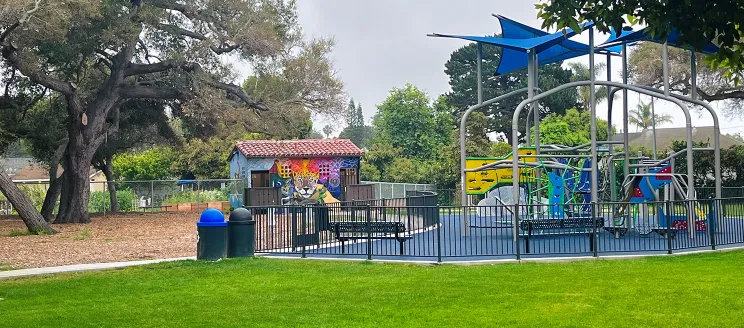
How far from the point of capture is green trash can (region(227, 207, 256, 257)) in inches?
653

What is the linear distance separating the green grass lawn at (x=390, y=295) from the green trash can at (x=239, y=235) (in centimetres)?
114

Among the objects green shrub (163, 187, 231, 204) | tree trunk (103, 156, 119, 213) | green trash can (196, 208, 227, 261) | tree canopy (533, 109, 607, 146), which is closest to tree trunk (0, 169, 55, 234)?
tree trunk (103, 156, 119, 213)

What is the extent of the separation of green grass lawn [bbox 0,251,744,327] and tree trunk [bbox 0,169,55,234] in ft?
42.8

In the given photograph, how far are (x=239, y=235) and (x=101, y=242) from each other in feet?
29.0

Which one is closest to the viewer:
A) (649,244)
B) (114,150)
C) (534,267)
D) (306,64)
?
(534,267)

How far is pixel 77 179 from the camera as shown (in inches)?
1405

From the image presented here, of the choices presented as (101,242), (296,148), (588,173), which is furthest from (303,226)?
(296,148)

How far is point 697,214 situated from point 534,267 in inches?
252

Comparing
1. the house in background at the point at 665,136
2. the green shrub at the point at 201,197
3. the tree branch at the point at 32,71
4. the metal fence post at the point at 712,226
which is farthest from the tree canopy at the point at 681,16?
the house in background at the point at 665,136

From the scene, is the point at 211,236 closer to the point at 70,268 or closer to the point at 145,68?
the point at 70,268

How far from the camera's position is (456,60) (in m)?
69.1

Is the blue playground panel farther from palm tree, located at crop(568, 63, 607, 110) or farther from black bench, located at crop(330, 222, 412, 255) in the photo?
palm tree, located at crop(568, 63, 607, 110)

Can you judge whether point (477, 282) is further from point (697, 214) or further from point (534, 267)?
A: point (697, 214)

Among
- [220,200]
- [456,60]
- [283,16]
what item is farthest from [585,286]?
[456,60]
